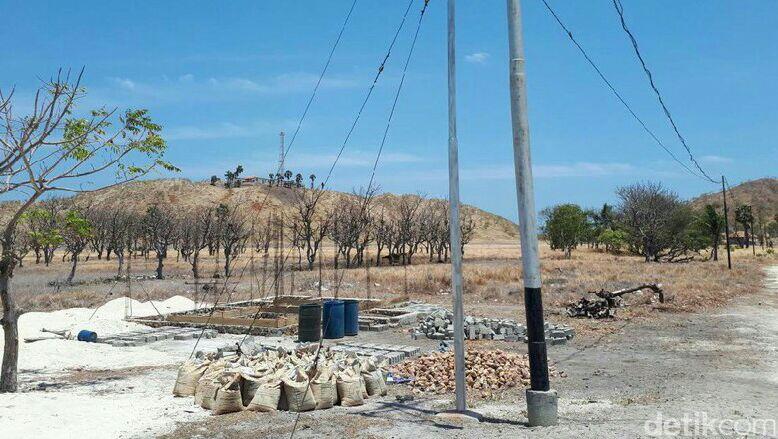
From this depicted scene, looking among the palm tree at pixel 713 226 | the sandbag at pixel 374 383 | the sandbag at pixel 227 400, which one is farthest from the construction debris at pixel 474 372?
the palm tree at pixel 713 226

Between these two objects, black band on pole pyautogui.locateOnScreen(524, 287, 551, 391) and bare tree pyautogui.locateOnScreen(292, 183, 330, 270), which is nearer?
black band on pole pyautogui.locateOnScreen(524, 287, 551, 391)

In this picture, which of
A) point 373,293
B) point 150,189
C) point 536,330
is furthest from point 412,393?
point 150,189

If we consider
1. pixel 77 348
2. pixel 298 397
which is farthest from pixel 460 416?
pixel 77 348

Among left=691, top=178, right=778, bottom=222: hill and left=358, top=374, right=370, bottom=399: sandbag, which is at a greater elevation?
left=691, top=178, right=778, bottom=222: hill

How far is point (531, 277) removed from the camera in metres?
6.74

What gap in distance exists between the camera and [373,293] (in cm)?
2716

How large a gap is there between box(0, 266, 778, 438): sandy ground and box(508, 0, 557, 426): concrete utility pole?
0.86 feet

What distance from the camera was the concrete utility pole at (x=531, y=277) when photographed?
22.0 feet

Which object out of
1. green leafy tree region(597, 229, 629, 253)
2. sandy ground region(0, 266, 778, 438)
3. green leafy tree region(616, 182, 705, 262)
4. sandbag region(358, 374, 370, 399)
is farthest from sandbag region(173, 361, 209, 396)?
green leafy tree region(597, 229, 629, 253)

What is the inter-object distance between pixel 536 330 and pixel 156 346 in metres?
10.2

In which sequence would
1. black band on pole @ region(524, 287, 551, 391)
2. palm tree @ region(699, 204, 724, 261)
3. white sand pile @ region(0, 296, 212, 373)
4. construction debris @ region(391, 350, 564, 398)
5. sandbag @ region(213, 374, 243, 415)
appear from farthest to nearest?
1. palm tree @ region(699, 204, 724, 261)
2. white sand pile @ region(0, 296, 212, 373)
3. construction debris @ region(391, 350, 564, 398)
4. sandbag @ region(213, 374, 243, 415)
5. black band on pole @ region(524, 287, 551, 391)

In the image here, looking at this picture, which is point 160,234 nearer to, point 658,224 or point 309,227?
point 309,227

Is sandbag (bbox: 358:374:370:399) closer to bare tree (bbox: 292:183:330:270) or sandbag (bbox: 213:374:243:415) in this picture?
sandbag (bbox: 213:374:243:415)

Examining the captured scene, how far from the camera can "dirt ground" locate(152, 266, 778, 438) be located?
22.2ft
